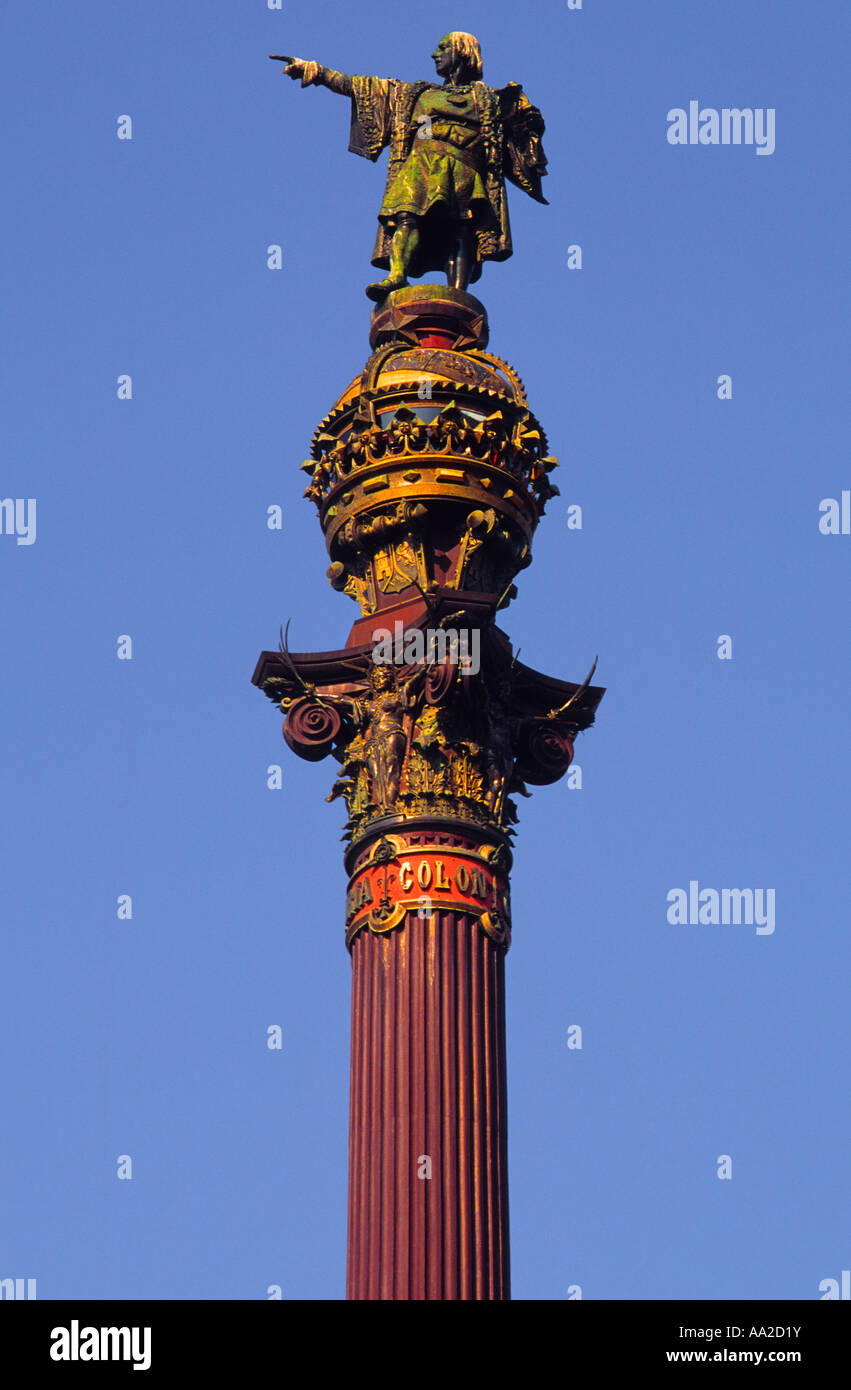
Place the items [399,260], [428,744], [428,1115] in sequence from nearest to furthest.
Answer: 1. [428,1115]
2. [428,744]
3. [399,260]

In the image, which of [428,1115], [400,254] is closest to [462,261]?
[400,254]

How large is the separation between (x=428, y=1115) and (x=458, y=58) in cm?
2024

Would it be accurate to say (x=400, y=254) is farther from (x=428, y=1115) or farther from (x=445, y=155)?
(x=428, y=1115)

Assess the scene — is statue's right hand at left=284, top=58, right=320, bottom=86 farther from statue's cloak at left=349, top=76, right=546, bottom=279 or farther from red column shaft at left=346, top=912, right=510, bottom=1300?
red column shaft at left=346, top=912, right=510, bottom=1300

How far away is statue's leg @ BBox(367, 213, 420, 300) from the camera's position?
49.1 meters

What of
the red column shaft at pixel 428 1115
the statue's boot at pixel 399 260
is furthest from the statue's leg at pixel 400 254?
the red column shaft at pixel 428 1115

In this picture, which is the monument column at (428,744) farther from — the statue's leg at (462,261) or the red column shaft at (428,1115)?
the statue's leg at (462,261)

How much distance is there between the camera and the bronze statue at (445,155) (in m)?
49.7

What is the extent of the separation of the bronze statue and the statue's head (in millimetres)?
18

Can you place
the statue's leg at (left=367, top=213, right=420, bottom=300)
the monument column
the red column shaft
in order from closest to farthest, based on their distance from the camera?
1. the red column shaft
2. the monument column
3. the statue's leg at (left=367, top=213, right=420, bottom=300)

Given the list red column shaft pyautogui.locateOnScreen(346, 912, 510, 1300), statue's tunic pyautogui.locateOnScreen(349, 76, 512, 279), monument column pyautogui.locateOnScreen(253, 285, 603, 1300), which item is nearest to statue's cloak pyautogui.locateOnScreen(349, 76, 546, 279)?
statue's tunic pyautogui.locateOnScreen(349, 76, 512, 279)

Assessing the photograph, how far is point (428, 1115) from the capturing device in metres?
39.8

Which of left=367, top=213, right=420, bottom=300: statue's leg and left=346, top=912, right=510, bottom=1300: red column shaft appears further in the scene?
left=367, top=213, right=420, bottom=300: statue's leg

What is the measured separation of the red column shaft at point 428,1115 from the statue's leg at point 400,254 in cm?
1250
